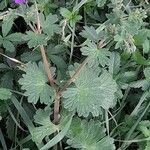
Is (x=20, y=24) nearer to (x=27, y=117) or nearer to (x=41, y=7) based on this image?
(x=41, y=7)

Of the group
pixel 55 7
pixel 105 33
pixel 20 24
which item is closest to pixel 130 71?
pixel 105 33

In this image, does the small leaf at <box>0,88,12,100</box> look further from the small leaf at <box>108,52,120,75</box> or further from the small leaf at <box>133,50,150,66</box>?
the small leaf at <box>133,50,150,66</box>

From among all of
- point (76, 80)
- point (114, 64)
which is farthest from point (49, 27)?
point (114, 64)

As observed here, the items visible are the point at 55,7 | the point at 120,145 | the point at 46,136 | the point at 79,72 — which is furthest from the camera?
the point at 55,7

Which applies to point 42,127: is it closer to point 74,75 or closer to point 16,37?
→ point 74,75

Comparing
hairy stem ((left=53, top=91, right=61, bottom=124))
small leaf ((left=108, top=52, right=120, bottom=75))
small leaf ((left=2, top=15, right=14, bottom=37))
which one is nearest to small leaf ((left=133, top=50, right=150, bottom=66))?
small leaf ((left=108, top=52, right=120, bottom=75))

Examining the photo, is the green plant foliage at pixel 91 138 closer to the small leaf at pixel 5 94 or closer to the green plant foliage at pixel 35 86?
the green plant foliage at pixel 35 86
